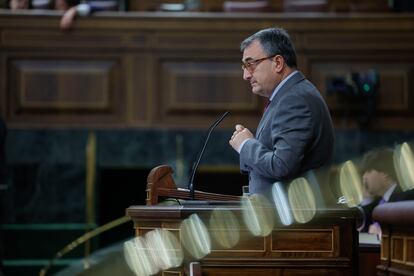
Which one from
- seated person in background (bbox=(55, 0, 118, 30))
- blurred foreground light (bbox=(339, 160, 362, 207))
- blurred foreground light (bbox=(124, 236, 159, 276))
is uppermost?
seated person in background (bbox=(55, 0, 118, 30))

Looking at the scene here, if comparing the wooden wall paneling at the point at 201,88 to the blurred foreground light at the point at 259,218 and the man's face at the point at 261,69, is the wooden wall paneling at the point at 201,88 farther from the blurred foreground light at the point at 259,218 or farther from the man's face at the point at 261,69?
the blurred foreground light at the point at 259,218

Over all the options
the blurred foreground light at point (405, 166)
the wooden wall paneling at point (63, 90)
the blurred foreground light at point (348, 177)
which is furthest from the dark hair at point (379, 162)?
the wooden wall paneling at point (63, 90)

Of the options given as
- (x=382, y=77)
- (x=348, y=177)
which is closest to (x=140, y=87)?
(x=348, y=177)

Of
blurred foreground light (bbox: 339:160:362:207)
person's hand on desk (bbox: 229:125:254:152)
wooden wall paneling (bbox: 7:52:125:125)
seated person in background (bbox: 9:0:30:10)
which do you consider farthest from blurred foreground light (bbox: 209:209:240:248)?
seated person in background (bbox: 9:0:30:10)

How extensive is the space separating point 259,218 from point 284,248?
13cm

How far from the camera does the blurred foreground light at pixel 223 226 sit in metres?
3.17

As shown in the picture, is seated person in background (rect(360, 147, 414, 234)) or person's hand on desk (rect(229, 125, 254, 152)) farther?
seated person in background (rect(360, 147, 414, 234))

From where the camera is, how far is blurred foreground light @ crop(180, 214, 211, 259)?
3154 mm

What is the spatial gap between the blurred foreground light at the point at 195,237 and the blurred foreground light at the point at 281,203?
0.25m

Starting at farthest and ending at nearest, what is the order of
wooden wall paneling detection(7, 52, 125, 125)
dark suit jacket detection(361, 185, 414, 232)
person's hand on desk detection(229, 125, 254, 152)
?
wooden wall paneling detection(7, 52, 125, 125) → dark suit jacket detection(361, 185, 414, 232) → person's hand on desk detection(229, 125, 254, 152)

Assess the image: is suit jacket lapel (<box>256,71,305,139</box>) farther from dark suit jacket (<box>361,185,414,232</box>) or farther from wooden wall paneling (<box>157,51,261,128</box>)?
wooden wall paneling (<box>157,51,261,128</box>)

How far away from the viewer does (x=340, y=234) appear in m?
3.21

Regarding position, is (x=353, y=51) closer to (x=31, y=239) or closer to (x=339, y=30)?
(x=339, y=30)

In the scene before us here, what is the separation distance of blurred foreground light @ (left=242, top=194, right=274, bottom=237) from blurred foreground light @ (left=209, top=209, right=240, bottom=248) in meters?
0.04
